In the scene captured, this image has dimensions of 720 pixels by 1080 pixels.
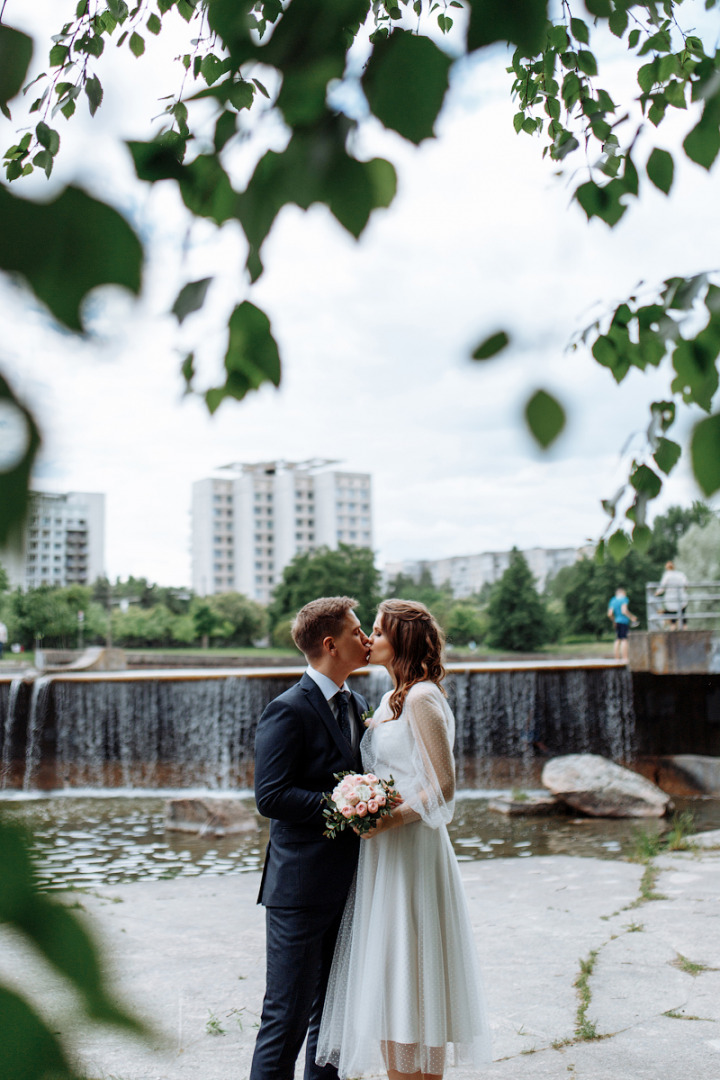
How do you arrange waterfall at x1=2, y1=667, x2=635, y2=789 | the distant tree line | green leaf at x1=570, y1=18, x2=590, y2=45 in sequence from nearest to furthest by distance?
1. green leaf at x1=570, y1=18, x2=590, y2=45
2. waterfall at x1=2, y1=667, x2=635, y2=789
3. the distant tree line

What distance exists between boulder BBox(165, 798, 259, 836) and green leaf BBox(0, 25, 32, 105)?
10269mm

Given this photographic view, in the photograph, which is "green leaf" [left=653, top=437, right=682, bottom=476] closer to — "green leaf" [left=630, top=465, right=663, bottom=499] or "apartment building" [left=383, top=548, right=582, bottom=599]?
"green leaf" [left=630, top=465, right=663, bottom=499]

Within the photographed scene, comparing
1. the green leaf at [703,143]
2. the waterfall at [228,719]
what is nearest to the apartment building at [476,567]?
the waterfall at [228,719]

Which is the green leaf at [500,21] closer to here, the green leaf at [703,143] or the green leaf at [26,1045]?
the green leaf at [703,143]

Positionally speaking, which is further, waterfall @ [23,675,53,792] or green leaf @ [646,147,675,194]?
waterfall @ [23,675,53,792]

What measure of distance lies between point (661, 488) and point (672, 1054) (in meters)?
2.52

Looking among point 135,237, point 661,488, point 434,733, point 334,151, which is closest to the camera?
point 135,237

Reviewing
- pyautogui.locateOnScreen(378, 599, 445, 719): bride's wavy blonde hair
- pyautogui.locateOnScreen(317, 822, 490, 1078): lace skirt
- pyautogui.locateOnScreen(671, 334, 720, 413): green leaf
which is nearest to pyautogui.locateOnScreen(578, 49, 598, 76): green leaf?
pyautogui.locateOnScreen(671, 334, 720, 413): green leaf

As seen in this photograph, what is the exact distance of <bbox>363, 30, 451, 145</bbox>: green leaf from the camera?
914mm

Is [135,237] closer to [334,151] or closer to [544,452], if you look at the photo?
[334,151]

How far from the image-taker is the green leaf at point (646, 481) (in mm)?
2498

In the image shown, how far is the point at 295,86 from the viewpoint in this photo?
101 centimetres

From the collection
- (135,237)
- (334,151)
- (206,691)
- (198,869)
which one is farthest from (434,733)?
(206,691)

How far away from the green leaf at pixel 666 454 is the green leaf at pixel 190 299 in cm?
157
